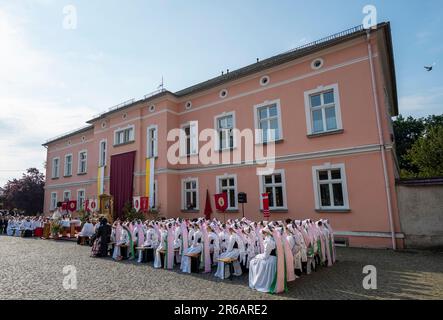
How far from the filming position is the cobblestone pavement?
6.05m

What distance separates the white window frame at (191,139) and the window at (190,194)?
1.74 metres

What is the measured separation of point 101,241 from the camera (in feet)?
37.3

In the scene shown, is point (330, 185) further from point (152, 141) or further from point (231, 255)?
point (152, 141)

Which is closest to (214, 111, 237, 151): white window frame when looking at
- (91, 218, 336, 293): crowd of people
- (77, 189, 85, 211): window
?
(91, 218, 336, 293): crowd of people

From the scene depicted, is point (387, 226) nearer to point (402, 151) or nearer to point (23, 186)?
point (402, 151)

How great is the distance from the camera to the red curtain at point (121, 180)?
19.5 m

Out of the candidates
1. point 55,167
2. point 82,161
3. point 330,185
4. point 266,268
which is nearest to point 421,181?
point 330,185

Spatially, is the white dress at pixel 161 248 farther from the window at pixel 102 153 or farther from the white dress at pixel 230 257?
the window at pixel 102 153

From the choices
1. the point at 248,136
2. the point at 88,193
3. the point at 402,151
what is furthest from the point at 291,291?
the point at 402,151

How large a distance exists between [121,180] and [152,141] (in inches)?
146
